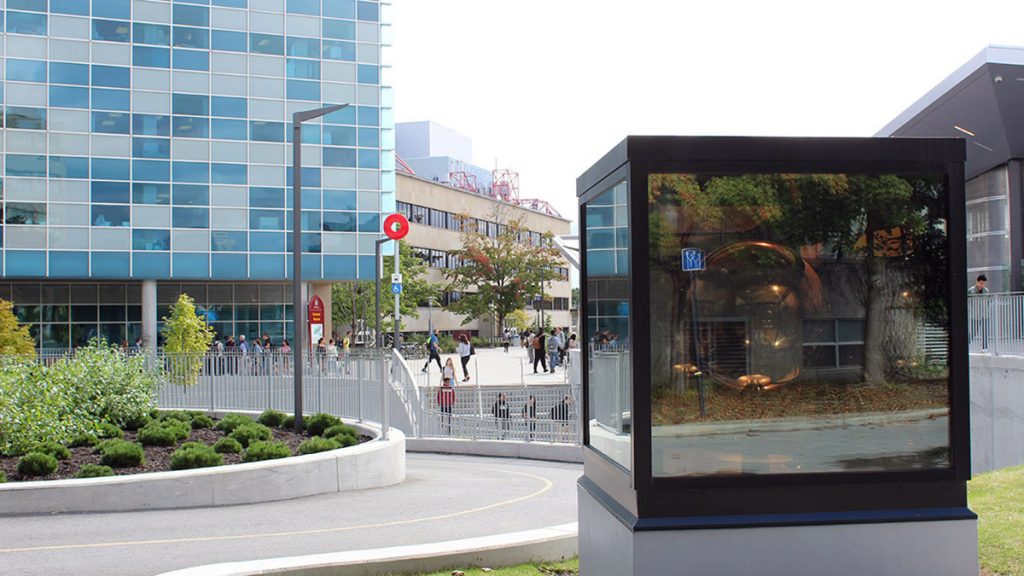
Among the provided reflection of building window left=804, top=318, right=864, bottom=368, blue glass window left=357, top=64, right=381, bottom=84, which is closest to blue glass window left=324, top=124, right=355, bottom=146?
blue glass window left=357, top=64, right=381, bottom=84

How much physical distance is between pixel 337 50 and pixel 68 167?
14.2m

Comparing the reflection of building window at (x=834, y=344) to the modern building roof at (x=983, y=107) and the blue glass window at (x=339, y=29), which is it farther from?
the blue glass window at (x=339, y=29)

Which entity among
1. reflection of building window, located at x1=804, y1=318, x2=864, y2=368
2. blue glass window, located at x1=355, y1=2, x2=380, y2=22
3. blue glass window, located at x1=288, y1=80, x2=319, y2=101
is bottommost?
reflection of building window, located at x1=804, y1=318, x2=864, y2=368

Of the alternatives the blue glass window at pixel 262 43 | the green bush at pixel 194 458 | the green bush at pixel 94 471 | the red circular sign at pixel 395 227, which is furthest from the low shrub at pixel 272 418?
the blue glass window at pixel 262 43

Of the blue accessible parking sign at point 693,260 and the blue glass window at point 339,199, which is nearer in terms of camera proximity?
the blue accessible parking sign at point 693,260

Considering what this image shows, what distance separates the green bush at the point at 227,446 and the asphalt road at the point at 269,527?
6.22 feet

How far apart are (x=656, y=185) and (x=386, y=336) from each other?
71732 mm

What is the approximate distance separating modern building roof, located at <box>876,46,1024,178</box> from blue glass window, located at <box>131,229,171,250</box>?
34.3m

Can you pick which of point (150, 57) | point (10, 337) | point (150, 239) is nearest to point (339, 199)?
point (150, 239)

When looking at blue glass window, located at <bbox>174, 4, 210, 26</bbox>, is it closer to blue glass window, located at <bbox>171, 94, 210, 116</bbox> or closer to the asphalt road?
blue glass window, located at <bbox>171, 94, 210, 116</bbox>

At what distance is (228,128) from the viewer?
52250mm

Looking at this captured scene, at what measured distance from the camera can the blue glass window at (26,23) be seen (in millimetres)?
48438

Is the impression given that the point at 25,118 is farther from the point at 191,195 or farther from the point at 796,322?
the point at 796,322

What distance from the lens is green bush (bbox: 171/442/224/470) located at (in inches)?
507
